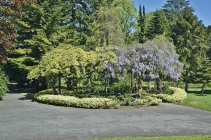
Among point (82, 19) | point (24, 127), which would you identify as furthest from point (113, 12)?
point (24, 127)

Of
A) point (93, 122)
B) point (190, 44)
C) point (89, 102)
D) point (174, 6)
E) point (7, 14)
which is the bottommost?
point (93, 122)

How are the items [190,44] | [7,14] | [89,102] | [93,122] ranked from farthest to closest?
[190,44] → [89,102] → [7,14] → [93,122]

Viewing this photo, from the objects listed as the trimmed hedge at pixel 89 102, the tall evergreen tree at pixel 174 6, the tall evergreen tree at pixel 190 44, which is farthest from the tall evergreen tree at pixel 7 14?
the tall evergreen tree at pixel 174 6

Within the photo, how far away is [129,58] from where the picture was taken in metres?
17.0

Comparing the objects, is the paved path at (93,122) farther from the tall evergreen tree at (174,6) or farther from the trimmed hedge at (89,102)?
the tall evergreen tree at (174,6)

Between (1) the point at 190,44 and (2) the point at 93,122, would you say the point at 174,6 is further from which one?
(2) the point at 93,122

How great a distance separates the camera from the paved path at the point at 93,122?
897 cm

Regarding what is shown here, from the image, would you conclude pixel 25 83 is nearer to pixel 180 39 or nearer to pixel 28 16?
pixel 28 16

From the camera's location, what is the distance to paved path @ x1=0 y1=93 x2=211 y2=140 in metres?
8.97

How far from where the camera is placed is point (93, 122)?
10727 millimetres

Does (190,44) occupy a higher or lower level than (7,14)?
higher

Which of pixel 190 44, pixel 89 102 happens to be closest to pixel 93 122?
pixel 89 102

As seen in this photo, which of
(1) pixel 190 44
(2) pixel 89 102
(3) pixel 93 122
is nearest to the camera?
(3) pixel 93 122

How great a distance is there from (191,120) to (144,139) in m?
4.38
